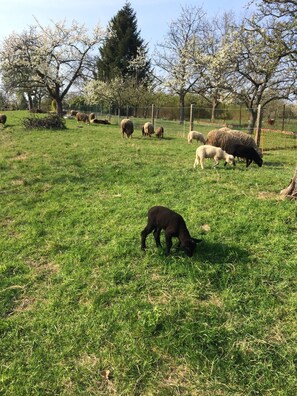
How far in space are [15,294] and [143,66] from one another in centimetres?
4309

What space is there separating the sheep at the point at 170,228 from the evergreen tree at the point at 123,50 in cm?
4114

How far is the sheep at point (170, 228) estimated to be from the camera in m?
4.25

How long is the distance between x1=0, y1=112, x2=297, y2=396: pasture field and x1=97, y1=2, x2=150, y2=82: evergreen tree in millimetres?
39757

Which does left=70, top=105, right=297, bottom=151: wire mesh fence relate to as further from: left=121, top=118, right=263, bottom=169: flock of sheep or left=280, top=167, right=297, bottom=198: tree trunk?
left=280, top=167, right=297, bottom=198: tree trunk

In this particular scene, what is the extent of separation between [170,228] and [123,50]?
147ft

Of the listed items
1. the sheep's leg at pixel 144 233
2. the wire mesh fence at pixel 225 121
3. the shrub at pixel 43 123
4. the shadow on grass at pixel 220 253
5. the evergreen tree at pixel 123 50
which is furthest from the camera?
the evergreen tree at pixel 123 50

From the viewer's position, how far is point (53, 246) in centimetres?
509

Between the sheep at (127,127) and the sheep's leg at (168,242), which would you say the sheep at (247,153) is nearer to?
the sheep's leg at (168,242)

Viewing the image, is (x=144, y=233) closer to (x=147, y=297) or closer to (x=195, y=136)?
(x=147, y=297)

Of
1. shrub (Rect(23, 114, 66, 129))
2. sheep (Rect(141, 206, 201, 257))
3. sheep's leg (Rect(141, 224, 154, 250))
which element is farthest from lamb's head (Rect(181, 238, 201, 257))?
shrub (Rect(23, 114, 66, 129))

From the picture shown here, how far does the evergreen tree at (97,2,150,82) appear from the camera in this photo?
141 feet

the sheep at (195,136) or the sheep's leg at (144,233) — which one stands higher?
the sheep at (195,136)

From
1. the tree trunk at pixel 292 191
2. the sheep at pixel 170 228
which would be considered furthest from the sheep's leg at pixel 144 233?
the tree trunk at pixel 292 191

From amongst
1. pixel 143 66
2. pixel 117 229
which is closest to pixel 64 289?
pixel 117 229
